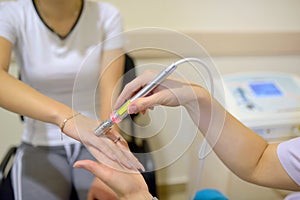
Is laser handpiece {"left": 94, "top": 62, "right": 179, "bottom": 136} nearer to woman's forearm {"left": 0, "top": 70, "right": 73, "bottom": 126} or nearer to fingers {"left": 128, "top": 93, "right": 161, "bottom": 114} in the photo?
fingers {"left": 128, "top": 93, "right": 161, "bottom": 114}

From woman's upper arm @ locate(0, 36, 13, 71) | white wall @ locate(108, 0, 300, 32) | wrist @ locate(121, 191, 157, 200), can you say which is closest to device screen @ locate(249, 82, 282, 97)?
white wall @ locate(108, 0, 300, 32)

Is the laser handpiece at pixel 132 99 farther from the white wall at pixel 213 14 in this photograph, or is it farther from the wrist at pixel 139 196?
the white wall at pixel 213 14

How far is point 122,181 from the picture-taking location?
2.23 ft

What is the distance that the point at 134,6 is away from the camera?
135cm

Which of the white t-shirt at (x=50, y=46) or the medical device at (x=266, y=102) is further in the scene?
the medical device at (x=266, y=102)

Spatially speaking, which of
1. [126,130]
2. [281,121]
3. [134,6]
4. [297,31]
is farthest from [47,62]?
[297,31]

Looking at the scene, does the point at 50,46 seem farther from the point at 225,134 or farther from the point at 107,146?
the point at 225,134

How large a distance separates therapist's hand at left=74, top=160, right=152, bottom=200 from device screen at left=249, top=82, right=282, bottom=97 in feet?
2.45

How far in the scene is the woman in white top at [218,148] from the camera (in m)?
0.64

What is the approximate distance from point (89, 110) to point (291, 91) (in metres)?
0.91

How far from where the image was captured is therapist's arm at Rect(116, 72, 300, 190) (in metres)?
0.64

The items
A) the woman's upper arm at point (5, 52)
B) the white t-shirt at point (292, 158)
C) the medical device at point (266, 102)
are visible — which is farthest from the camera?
the medical device at point (266, 102)

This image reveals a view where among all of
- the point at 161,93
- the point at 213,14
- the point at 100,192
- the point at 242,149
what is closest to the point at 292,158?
the point at 242,149

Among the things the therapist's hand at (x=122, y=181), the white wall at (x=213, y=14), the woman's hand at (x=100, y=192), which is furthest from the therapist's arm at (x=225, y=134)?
the white wall at (x=213, y=14)
